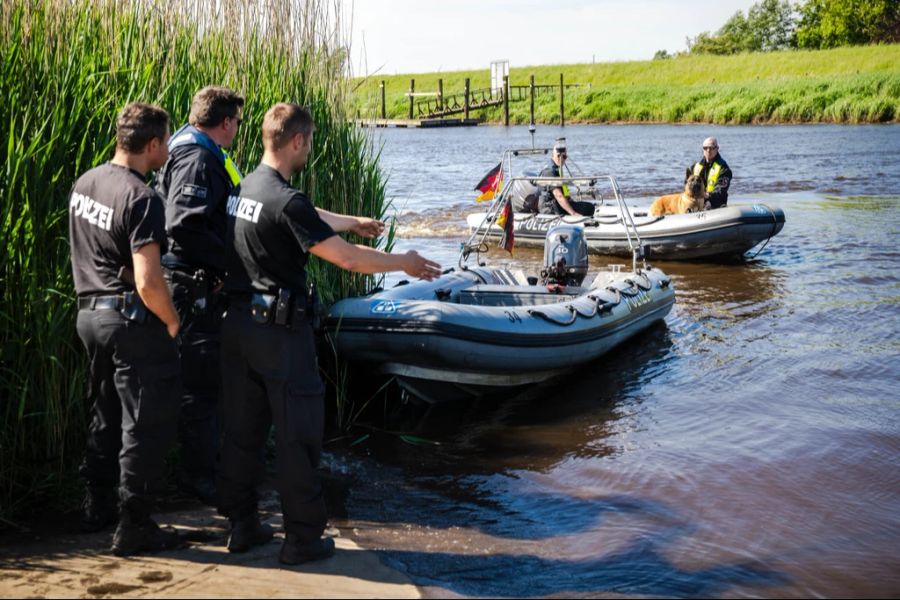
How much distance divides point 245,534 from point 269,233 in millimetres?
1127

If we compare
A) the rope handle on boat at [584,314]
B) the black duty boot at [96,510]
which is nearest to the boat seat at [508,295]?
the rope handle on boat at [584,314]

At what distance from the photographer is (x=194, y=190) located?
161 inches

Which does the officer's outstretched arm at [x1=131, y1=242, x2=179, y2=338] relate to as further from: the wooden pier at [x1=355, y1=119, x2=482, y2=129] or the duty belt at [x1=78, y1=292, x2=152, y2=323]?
the wooden pier at [x1=355, y1=119, x2=482, y2=129]

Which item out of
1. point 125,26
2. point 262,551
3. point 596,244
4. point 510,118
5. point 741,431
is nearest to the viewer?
point 262,551

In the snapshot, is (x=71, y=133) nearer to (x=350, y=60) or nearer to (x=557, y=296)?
(x=350, y=60)

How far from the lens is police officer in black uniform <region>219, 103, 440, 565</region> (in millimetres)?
3514

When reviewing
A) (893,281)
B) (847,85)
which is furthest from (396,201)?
(847,85)

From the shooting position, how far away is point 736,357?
786 cm

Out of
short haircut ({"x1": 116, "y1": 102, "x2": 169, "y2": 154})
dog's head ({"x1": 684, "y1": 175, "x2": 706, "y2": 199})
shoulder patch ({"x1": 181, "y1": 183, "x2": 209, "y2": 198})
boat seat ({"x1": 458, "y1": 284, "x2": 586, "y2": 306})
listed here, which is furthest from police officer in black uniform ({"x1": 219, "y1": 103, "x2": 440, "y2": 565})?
dog's head ({"x1": 684, "y1": 175, "x2": 706, "y2": 199})

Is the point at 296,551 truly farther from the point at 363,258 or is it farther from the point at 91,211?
the point at 91,211

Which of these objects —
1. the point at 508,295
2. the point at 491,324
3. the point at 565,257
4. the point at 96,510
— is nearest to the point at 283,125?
the point at 96,510

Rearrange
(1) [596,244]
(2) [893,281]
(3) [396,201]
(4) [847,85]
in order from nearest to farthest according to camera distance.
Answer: (2) [893,281] → (1) [596,244] → (3) [396,201] → (4) [847,85]

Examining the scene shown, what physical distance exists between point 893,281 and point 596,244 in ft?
11.6

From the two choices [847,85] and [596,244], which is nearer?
[596,244]
